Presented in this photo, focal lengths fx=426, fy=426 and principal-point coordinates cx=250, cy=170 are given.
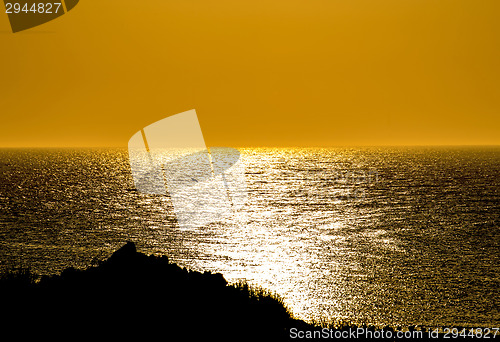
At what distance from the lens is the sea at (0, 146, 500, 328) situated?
46844 millimetres

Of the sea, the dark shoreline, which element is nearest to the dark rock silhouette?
the dark shoreline

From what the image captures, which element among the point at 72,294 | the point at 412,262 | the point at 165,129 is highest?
the point at 165,129

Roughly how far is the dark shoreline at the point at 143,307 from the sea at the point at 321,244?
5.28 m

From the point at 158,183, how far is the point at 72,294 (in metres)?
169

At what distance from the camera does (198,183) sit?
18288 centimetres

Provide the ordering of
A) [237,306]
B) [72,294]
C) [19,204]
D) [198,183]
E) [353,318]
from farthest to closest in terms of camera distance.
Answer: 1. [198,183]
2. [19,204]
3. [353,318]
4. [237,306]
5. [72,294]

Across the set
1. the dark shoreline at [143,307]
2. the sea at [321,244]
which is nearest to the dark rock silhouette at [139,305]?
the dark shoreline at [143,307]

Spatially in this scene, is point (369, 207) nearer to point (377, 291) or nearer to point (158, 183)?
point (377, 291)

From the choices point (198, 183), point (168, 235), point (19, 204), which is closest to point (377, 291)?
point (168, 235)

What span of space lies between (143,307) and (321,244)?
2097 inches

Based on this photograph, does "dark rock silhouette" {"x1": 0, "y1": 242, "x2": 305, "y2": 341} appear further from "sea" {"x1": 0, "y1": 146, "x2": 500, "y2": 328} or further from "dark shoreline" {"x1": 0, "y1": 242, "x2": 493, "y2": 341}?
"sea" {"x1": 0, "y1": 146, "x2": 500, "y2": 328}

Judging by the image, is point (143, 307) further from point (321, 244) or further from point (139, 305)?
point (321, 244)

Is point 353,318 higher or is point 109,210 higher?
point 109,210

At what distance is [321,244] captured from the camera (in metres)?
72.6
